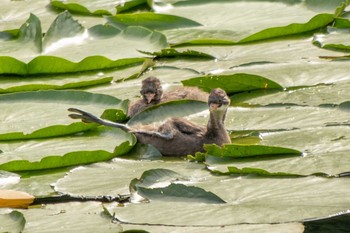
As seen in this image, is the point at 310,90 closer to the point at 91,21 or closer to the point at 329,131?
the point at 329,131

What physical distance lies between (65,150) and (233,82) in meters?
1.16

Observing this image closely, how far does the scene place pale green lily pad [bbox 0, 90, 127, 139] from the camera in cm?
612

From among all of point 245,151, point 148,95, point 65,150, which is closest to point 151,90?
point 148,95

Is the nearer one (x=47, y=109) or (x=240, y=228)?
(x=240, y=228)

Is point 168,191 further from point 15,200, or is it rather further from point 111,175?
point 15,200

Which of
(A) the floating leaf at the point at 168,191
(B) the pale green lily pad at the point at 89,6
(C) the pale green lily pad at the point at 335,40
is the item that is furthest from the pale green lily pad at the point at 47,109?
(B) the pale green lily pad at the point at 89,6

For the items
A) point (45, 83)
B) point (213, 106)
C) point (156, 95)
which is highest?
point (213, 106)

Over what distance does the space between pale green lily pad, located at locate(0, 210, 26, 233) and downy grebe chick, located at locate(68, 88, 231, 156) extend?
124 centimetres

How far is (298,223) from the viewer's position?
469 cm

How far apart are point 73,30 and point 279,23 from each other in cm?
127

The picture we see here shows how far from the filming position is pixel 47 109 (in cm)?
641

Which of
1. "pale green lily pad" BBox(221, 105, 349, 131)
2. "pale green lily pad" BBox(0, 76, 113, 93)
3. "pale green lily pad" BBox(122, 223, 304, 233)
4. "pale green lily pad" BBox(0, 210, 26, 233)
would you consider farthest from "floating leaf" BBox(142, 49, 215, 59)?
"pale green lily pad" BBox(122, 223, 304, 233)

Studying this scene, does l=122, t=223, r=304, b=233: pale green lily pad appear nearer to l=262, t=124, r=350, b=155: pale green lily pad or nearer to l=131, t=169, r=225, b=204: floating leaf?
l=131, t=169, r=225, b=204: floating leaf

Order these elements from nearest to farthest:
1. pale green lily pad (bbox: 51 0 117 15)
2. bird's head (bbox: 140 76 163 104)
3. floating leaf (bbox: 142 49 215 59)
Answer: bird's head (bbox: 140 76 163 104) < floating leaf (bbox: 142 49 215 59) < pale green lily pad (bbox: 51 0 117 15)
